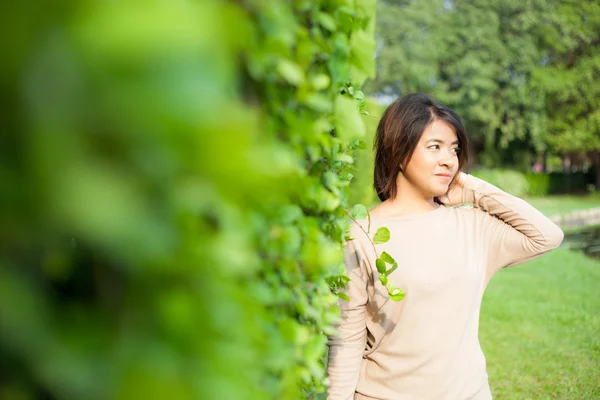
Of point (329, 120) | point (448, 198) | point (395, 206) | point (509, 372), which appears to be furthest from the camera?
point (509, 372)

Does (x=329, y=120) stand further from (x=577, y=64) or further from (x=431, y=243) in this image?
(x=577, y=64)

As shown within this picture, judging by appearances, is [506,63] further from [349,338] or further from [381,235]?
[381,235]

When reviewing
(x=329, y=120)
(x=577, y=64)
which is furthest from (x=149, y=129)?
(x=577, y=64)

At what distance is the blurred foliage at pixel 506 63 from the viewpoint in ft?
107

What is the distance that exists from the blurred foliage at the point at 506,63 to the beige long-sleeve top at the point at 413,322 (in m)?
30.3

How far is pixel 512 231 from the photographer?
297cm

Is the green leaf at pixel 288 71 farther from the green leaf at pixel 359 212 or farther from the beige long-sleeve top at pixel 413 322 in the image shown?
the beige long-sleeve top at pixel 413 322

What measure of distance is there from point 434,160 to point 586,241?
1467 centimetres

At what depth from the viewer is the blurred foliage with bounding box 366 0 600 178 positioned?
3262cm

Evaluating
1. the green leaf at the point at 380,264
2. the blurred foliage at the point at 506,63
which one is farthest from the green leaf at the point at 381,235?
the blurred foliage at the point at 506,63

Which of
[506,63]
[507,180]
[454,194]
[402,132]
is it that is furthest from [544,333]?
[506,63]

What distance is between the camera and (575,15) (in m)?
33.0

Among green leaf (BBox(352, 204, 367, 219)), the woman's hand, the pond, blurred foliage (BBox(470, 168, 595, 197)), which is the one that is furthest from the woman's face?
blurred foliage (BBox(470, 168, 595, 197))

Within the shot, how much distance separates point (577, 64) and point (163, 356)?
38382mm
